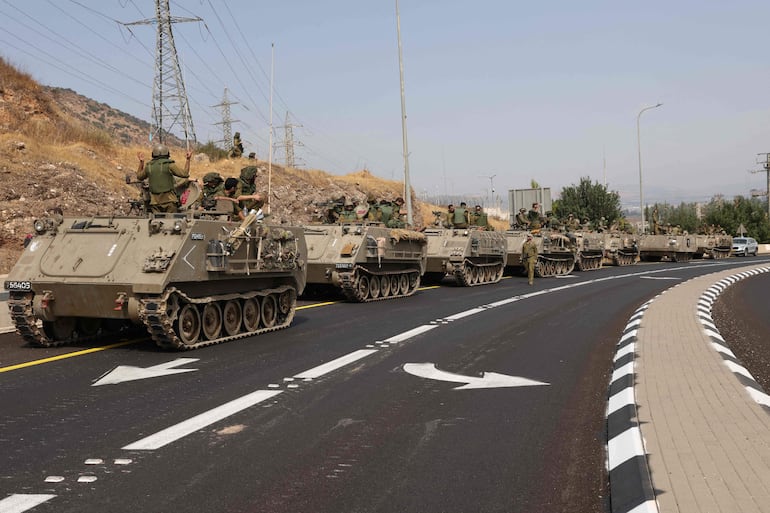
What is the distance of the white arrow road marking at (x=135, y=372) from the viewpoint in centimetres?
835

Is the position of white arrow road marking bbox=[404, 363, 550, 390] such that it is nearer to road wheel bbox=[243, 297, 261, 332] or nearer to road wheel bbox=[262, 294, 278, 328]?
road wheel bbox=[243, 297, 261, 332]

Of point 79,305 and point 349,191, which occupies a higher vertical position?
point 349,191

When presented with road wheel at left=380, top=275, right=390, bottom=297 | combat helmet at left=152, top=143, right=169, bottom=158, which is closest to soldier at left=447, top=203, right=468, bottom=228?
road wheel at left=380, top=275, right=390, bottom=297

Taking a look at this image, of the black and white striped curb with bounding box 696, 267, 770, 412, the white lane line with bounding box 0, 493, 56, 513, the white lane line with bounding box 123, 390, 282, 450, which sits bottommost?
the black and white striped curb with bounding box 696, 267, 770, 412

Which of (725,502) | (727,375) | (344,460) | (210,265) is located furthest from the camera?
(210,265)

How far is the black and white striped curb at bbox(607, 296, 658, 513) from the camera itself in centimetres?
438

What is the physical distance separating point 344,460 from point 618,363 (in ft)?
16.9

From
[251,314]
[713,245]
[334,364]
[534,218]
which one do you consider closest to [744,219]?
[713,245]

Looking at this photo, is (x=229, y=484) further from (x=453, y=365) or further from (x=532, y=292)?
(x=532, y=292)

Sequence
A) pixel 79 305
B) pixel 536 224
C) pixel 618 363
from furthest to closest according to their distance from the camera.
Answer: pixel 536 224 < pixel 79 305 < pixel 618 363

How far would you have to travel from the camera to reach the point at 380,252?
1994cm

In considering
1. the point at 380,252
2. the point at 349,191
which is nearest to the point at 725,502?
the point at 380,252

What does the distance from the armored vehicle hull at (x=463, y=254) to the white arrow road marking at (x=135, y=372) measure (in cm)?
1633

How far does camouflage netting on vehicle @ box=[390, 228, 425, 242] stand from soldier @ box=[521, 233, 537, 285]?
5667mm
